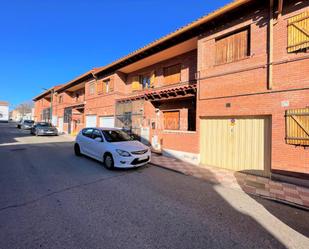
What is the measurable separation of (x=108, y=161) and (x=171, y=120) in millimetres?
5215

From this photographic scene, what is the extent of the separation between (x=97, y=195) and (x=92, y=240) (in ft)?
5.41

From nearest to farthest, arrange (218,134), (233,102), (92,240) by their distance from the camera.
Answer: (92,240) < (233,102) < (218,134)

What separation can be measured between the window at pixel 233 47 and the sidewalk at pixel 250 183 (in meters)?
4.55

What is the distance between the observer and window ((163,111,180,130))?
10.3 m

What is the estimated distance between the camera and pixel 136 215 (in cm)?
334

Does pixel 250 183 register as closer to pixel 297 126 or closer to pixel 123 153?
pixel 297 126

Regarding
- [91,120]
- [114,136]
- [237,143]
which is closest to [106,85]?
[91,120]

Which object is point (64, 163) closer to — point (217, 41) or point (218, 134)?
point (218, 134)

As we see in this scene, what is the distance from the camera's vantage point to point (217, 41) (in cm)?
762

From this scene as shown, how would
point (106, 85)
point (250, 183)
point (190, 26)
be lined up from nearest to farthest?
point (250, 183) → point (190, 26) → point (106, 85)

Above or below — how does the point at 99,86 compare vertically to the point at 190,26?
below

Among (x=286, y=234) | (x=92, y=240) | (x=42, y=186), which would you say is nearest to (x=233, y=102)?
(x=286, y=234)

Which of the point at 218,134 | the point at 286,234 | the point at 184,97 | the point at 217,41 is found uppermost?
the point at 217,41

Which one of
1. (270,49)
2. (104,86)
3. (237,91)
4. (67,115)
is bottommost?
(67,115)
